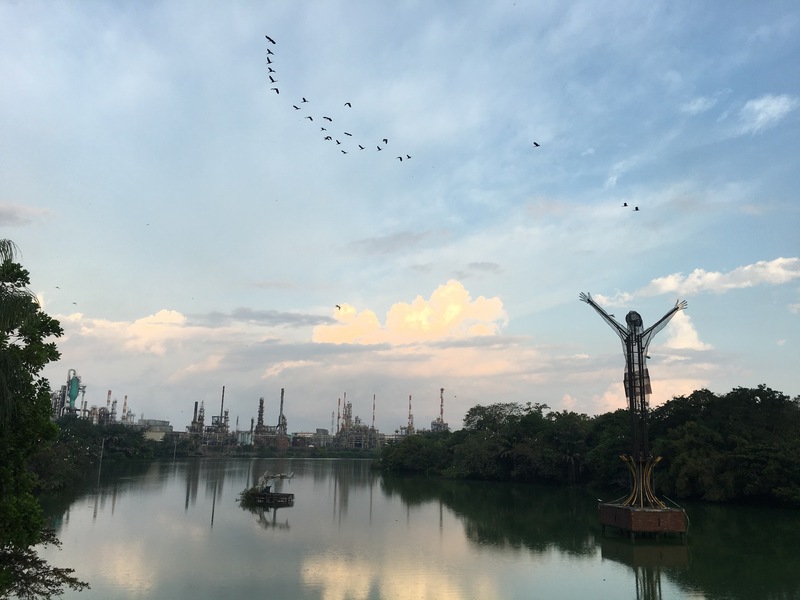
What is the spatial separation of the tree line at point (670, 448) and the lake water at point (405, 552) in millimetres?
2384

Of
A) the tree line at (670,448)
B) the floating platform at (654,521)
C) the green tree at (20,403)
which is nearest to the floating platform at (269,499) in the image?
the floating platform at (654,521)

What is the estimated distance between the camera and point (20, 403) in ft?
32.2

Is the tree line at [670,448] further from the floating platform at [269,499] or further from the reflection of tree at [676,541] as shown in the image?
the floating platform at [269,499]

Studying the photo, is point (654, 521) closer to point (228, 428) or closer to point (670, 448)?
point (670, 448)

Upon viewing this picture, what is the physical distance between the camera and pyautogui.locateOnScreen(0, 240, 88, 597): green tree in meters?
9.48

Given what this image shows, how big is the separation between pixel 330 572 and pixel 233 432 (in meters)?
136

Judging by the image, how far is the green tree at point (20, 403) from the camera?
373 inches

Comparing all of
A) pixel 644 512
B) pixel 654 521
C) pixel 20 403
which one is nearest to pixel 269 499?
pixel 644 512

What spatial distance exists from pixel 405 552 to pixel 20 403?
56.6 ft

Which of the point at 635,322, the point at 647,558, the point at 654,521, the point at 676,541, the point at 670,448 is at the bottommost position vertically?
the point at 647,558

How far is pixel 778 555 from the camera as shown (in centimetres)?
2281

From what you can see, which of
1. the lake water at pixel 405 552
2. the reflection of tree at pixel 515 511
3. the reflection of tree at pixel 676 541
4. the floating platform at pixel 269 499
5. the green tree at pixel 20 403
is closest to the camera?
the green tree at pixel 20 403

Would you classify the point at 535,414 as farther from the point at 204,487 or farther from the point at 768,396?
the point at 204,487

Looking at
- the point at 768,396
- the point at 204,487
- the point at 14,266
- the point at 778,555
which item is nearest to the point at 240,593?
the point at 14,266
